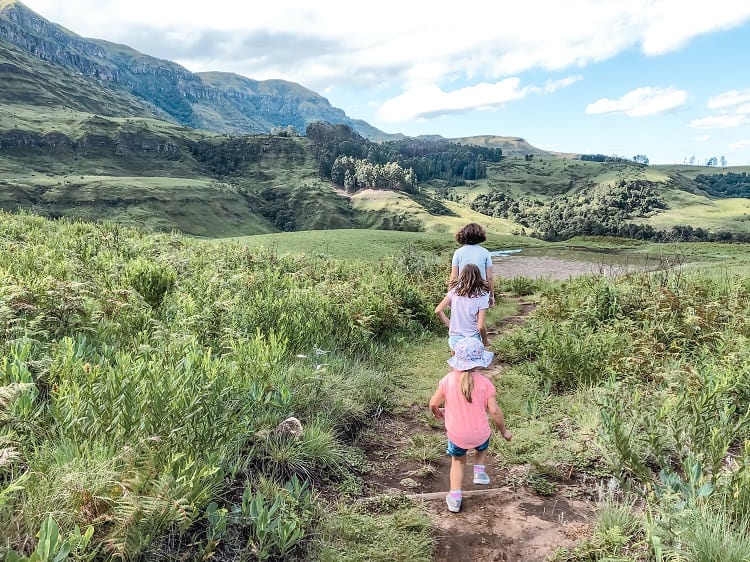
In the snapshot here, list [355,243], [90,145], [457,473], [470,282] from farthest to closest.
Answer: [90,145]
[355,243]
[470,282]
[457,473]

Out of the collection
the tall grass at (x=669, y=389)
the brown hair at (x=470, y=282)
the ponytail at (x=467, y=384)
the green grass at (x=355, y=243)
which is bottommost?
the green grass at (x=355, y=243)

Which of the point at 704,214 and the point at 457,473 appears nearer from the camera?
the point at 457,473

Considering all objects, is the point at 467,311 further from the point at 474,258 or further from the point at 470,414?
the point at 470,414

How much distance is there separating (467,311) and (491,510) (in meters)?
2.94

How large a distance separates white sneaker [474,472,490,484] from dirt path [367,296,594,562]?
0.26 feet

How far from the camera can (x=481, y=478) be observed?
5.25m

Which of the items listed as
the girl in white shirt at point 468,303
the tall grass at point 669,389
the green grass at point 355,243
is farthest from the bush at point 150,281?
the green grass at point 355,243

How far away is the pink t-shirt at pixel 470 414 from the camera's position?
489cm

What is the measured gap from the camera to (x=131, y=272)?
912 centimetres

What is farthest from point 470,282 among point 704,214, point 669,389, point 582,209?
point 704,214

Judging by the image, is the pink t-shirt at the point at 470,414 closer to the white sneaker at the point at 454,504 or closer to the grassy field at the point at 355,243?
the white sneaker at the point at 454,504

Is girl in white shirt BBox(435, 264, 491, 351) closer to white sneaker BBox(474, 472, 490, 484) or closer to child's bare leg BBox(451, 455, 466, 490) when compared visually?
white sneaker BBox(474, 472, 490, 484)

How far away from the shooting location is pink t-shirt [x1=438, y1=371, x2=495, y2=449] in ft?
16.0

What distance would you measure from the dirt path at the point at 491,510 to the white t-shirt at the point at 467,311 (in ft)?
5.68
